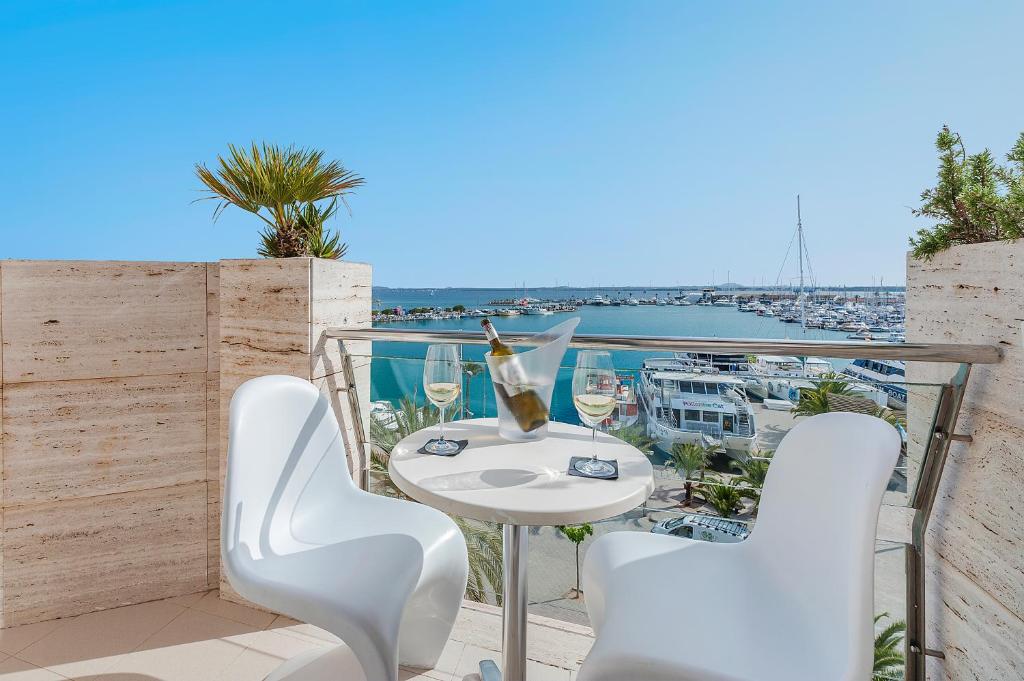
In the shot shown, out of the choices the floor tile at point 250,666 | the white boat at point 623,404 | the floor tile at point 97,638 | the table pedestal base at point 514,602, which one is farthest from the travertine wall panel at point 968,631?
the floor tile at point 97,638

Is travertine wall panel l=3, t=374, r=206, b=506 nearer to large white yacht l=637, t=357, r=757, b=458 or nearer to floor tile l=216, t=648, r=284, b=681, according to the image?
floor tile l=216, t=648, r=284, b=681

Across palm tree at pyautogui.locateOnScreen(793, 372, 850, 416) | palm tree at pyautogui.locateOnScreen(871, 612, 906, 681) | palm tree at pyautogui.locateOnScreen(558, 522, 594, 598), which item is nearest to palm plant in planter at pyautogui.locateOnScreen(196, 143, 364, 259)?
palm tree at pyautogui.locateOnScreen(558, 522, 594, 598)

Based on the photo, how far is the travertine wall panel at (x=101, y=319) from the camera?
6.29 ft

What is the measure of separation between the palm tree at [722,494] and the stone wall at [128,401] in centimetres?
152

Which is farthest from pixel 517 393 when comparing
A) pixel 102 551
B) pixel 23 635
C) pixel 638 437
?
pixel 23 635

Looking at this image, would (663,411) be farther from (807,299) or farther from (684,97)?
(684,97)

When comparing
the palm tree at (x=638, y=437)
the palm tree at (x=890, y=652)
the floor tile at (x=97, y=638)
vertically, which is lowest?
the floor tile at (x=97, y=638)

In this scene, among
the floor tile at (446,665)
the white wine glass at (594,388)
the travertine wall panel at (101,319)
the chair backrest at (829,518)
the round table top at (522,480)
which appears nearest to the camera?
the chair backrest at (829,518)

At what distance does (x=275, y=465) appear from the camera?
1.30 metres

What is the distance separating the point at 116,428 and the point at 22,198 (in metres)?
22.3

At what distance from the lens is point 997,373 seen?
1.26m

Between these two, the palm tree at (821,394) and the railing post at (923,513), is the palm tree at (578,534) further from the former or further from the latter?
the railing post at (923,513)

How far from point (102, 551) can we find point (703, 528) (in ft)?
7.85

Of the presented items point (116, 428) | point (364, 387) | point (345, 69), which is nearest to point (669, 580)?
point (364, 387)
